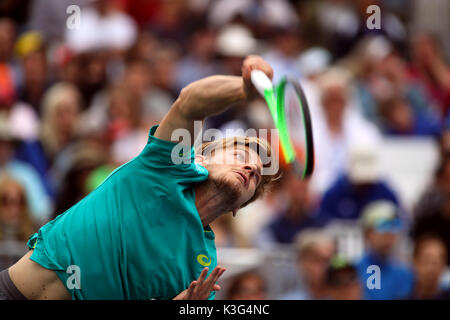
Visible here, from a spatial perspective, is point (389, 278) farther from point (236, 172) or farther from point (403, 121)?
point (236, 172)

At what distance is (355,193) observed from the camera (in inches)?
297

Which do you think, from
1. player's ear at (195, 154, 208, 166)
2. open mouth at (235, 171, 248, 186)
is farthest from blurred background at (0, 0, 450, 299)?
open mouth at (235, 171, 248, 186)

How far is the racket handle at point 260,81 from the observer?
11.3 feet

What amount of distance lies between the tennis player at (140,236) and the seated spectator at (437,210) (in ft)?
12.4

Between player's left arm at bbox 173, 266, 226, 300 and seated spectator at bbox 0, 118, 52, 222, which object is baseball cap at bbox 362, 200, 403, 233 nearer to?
seated spectator at bbox 0, 118, 52, 222

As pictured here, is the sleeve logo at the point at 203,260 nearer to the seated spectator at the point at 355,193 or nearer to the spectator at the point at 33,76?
the seated spectator at the point at 355,193

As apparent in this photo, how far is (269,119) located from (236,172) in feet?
15.0

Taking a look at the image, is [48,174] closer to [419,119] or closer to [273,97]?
[419,119]

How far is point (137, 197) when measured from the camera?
3.65m

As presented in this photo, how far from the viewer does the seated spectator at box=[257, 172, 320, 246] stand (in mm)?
7160

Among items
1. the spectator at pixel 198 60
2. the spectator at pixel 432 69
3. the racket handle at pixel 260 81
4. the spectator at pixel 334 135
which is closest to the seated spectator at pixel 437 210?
the spectator at pixel 334 135

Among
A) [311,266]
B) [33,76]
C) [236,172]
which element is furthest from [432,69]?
[236,172]

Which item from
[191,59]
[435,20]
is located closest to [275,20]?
[191,59]

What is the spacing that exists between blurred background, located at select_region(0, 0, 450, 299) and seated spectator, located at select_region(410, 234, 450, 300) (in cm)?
1
